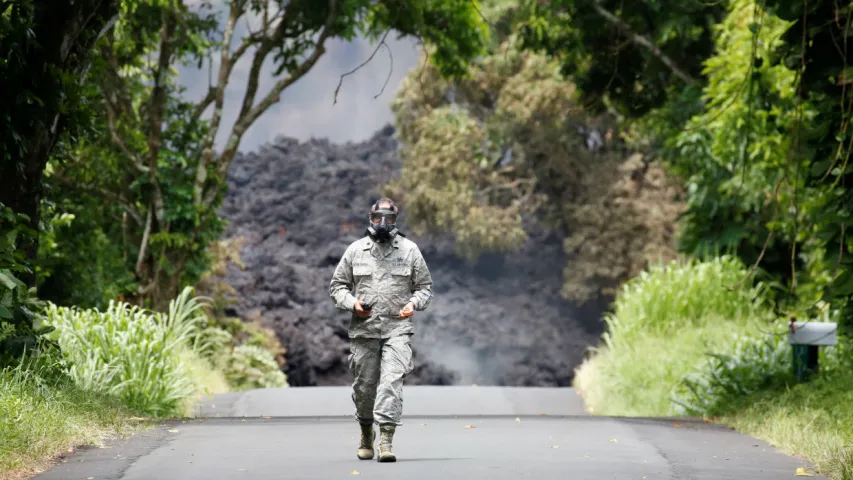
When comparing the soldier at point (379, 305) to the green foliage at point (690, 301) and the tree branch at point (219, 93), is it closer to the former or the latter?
the green foliage at point (690, 301)

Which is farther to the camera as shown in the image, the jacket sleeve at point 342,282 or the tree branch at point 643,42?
the tree branch at point 643,42

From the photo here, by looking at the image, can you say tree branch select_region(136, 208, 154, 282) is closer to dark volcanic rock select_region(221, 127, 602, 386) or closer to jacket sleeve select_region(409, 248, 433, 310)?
jacket sleeve select_region(409, 248, 433, 310)

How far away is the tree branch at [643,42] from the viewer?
76.9 feet

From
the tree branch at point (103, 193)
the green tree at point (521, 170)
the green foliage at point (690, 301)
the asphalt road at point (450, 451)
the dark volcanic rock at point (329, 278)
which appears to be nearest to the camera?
the asphalt road at point (450, 451)

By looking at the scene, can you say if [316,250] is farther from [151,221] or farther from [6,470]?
[6,470]

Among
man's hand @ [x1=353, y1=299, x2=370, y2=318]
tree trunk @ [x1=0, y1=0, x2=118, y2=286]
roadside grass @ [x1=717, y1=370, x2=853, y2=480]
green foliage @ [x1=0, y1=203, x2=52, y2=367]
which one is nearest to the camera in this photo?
roadside grass @ [x1=717, y1=370, x2=853, y2=480]

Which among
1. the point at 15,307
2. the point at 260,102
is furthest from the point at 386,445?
the point at 260,102

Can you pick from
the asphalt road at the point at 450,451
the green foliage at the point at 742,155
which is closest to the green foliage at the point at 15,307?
the asphalt road at the point at 450,451

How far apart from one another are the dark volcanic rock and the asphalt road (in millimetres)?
25550

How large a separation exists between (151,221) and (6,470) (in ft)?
47.2

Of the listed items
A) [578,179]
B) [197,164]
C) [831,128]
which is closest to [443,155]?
[578,179]

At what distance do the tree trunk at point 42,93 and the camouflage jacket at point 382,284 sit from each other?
3.80 m

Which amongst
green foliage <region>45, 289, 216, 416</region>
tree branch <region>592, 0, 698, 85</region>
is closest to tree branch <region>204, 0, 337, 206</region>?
tree branch <region>592, 0, 698, 85</region>

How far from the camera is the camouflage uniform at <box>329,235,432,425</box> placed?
10.0 meters
